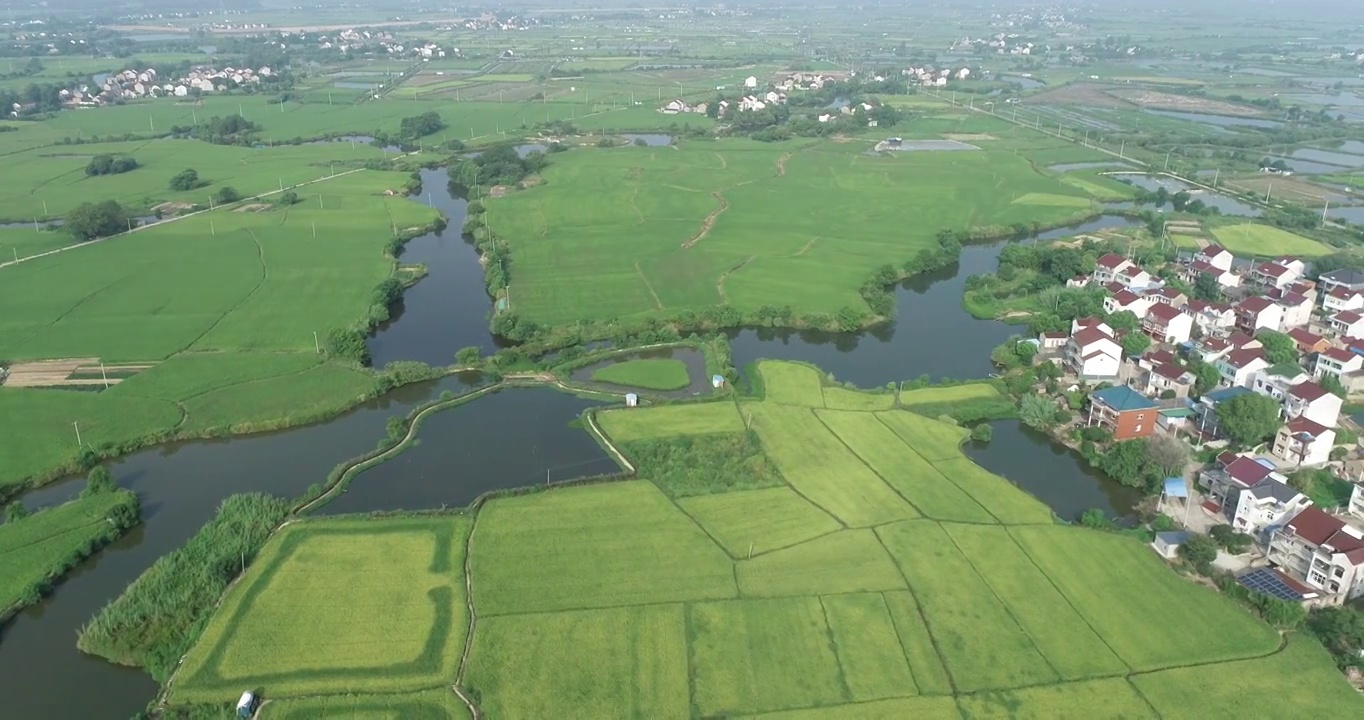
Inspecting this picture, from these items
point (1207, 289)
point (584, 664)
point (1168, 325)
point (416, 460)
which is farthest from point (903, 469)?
point (1207, 289)

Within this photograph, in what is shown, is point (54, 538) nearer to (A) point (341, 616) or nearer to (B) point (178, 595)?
(B) point (178, 595)

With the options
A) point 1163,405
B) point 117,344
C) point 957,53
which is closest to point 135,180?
point 117,344

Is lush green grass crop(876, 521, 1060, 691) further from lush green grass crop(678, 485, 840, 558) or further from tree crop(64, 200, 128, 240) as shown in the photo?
tree crop(64, 200, 128, 240)

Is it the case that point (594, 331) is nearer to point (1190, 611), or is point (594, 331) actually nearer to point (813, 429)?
point (813, 429)

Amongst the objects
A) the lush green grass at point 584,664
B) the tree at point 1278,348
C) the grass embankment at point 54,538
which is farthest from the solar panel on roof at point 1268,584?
the grass embankment at point 54,538

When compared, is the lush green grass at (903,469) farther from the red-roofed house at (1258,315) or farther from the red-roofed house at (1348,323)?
the red-roofed house at (1348,323)
